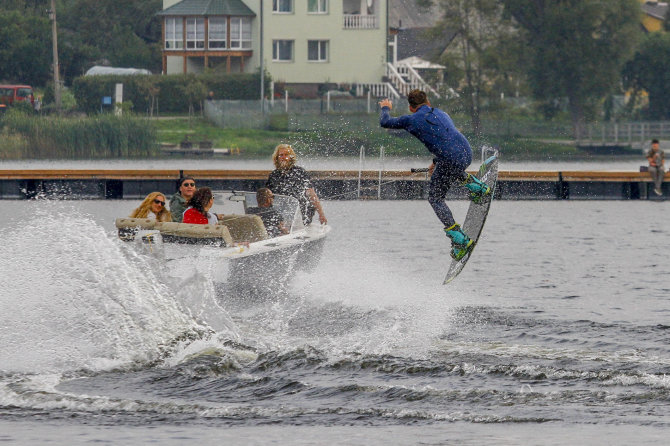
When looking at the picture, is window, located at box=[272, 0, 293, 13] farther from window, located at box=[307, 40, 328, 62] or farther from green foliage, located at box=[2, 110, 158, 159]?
green foliage, located at box=[2, 110, 158, 159]

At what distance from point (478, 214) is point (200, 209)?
352 cm

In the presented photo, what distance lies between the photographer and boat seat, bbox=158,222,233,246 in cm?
1569

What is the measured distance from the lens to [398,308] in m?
18.1

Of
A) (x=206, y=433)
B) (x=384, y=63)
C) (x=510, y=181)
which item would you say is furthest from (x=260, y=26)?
(x=206, y=433)

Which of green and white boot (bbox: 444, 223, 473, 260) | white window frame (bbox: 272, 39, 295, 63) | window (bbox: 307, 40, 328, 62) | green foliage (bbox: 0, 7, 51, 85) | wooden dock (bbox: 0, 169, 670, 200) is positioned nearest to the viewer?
green and white boot (bbox: 444, 223, 473, 260)

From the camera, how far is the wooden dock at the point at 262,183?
38156 millimetres

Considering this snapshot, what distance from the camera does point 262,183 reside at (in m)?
37.8

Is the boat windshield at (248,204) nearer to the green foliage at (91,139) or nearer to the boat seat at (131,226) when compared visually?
the boat seat at (131,226)

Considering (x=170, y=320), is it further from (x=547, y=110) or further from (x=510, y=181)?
(x=547, y=110)

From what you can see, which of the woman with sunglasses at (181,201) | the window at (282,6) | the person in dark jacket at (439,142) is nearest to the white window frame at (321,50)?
the window at (282,6)

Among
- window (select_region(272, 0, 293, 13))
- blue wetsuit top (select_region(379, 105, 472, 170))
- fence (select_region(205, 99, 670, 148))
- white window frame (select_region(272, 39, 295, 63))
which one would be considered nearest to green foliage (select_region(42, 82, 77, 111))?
fence (select_region(205, 99, 670, 148))

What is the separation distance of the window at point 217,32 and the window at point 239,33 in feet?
1.79

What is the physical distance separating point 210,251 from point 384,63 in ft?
244

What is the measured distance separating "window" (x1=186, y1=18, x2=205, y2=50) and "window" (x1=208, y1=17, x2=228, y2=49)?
0.57 meters
